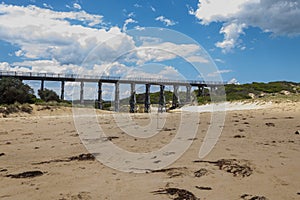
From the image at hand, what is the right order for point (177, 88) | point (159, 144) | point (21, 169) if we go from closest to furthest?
point (21, 169) → point (159, 144) → point (177, 88)

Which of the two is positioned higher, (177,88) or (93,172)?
(177,88)

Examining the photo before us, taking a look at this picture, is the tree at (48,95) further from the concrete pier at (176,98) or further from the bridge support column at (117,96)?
the concrete pier at (176,98)

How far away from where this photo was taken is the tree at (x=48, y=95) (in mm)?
38384

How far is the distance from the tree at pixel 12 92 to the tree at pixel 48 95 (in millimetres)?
5021

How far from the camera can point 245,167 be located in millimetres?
5012

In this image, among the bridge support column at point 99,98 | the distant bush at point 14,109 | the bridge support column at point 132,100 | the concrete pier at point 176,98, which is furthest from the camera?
the concrete pier at point 176,98

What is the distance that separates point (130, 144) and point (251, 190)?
448cm

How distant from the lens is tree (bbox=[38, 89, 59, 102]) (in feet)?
126

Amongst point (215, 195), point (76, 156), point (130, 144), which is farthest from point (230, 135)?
point (215, 195)

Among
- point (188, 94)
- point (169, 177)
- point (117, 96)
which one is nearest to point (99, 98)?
point (117, 96)

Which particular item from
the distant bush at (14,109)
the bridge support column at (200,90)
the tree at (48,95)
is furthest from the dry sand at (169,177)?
the bridge support column at (200,90)

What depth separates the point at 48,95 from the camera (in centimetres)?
3881

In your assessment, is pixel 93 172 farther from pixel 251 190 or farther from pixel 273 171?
pixel 273 171

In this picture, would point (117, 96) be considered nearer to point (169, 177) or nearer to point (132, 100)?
point (132, 100)
